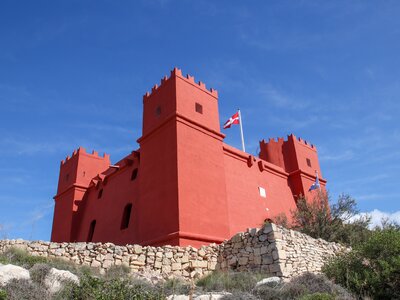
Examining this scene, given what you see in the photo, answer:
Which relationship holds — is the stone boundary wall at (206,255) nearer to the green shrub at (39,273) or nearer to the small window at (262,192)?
the green shrub at (39,273)

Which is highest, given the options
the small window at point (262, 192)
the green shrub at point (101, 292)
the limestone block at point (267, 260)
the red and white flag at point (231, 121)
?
the red and white flag at point (231, 121)

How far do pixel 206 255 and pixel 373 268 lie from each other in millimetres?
5535

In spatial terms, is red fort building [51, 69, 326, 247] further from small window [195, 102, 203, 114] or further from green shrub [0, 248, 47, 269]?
green shrub [0, 248, 47, 269]

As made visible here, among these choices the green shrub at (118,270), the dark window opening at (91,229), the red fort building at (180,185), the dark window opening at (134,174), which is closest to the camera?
the green shrub at (118,270)

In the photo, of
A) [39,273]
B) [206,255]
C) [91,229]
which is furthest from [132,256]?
[91,229]

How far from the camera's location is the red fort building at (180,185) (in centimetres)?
1544

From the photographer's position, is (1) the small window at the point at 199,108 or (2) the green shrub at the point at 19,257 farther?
(1) the small window at the point at 199,108

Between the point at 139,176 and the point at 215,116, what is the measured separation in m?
4.52

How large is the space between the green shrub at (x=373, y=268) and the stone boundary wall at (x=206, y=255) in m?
1.30

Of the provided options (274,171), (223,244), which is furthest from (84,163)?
(223,244)

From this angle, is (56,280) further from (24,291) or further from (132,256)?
(132,256)

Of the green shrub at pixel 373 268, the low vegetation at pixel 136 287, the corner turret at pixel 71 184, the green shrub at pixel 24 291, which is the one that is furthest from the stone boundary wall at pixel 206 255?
the corner turret at pixel 71 184

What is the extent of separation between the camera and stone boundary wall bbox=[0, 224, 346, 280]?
1227cm

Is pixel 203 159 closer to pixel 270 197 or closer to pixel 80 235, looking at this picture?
pixel 270 197
